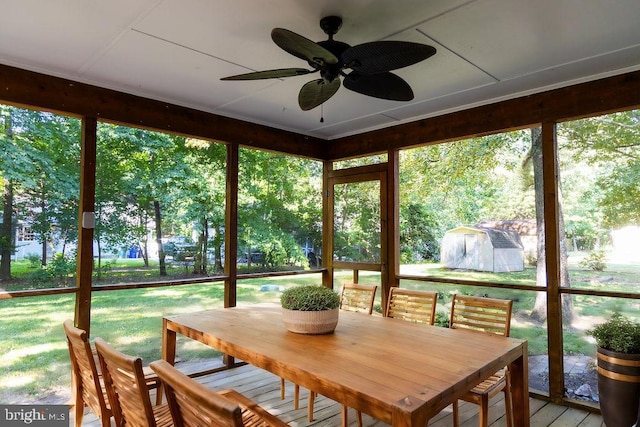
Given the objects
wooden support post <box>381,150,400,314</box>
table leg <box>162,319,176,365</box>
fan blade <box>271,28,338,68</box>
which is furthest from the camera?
wooden support post <box>381,150,400,314</box>

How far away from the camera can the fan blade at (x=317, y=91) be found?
226 cm

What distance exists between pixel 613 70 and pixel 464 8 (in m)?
1.67

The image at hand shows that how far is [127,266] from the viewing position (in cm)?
366

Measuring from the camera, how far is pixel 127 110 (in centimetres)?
353

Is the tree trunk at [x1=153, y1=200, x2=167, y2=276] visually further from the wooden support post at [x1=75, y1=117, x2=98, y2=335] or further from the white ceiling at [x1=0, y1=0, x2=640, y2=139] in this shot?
the white ceiling at [x1=0, y1=0, x2=640, y2=139]

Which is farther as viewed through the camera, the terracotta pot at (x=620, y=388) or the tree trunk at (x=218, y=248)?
the tree trunk at (x=218, y=248)

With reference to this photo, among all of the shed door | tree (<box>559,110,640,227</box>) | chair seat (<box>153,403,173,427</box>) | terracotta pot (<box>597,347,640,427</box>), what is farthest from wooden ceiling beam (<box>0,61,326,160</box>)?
terracotta pot (<box>597,347,640,427</box>)

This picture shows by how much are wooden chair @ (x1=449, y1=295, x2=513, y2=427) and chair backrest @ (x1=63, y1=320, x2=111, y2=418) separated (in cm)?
197

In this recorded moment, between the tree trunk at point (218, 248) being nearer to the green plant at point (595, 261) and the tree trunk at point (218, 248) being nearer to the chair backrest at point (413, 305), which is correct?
the chair backrest at point (413, 305)

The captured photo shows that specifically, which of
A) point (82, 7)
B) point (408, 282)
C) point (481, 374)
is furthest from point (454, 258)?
point (82, 7)

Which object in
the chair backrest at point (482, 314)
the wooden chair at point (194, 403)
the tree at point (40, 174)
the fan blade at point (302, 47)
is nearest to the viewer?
the wooden chair at point (194, 403)

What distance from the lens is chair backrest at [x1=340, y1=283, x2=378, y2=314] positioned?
3219 millimetres

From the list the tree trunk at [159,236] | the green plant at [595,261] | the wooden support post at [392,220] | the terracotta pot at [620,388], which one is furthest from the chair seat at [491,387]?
the tree trunk at [159,236]

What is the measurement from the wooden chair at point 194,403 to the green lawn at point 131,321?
2534 mm
